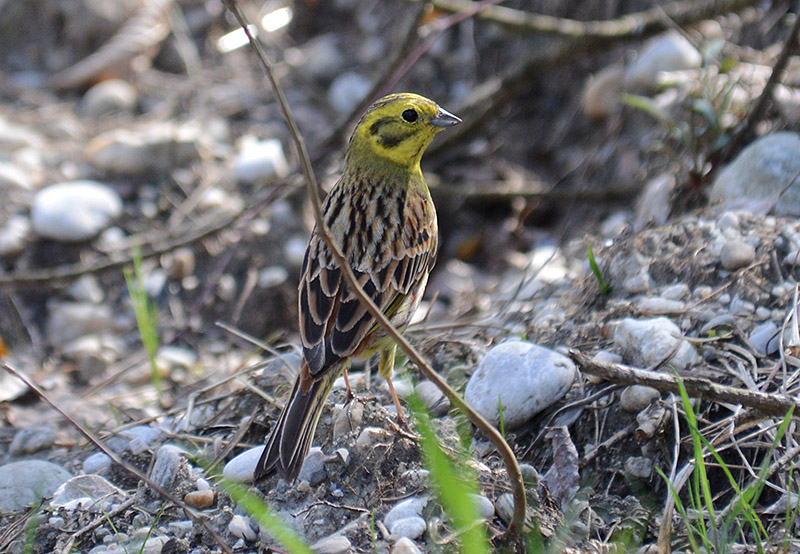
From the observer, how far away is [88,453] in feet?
12.3

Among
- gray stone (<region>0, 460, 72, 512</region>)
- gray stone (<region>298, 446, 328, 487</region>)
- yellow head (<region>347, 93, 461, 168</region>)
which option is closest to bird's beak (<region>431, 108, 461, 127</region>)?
yellow head (<region>347, 93, 461, 168</region>)

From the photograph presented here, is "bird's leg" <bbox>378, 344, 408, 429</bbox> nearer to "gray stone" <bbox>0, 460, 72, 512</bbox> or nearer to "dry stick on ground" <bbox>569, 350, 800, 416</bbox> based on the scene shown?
"dry stick on ground" <bbox>569, 350, 800, 416</bbox>

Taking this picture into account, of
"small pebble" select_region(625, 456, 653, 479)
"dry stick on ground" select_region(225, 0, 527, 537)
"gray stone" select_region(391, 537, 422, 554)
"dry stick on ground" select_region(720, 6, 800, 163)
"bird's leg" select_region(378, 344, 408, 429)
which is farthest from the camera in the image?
"dry stick on ground" select_region(720, 6, 800, 163)

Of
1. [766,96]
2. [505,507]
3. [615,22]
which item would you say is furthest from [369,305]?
[615,22]

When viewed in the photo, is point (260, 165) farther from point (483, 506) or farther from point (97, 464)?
point (483, 506)

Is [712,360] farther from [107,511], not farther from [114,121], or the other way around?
[114,121]

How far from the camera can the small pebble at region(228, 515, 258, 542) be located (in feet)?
9.60

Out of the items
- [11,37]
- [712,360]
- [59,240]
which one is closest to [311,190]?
[712,360]

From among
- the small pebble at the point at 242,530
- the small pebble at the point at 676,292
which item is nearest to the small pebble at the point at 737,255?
the small pebble at the point at 676,292

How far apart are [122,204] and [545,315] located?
11.1ft

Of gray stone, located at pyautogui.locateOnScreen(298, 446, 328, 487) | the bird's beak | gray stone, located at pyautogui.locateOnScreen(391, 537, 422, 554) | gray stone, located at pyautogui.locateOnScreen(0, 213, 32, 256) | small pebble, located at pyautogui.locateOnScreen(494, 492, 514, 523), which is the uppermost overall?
the bird's beak

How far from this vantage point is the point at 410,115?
13.0 ft

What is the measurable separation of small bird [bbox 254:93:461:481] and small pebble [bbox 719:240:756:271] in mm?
1224

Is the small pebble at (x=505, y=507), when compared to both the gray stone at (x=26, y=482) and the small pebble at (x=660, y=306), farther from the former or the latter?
the gray stone at (x=26, y=482)
